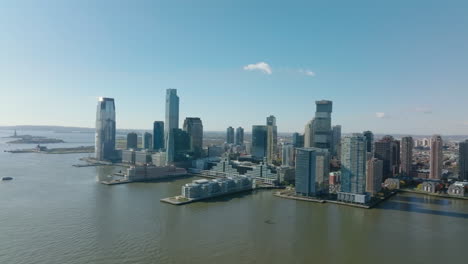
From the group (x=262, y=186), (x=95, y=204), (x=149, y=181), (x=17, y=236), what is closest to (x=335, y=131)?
(x=262, y=186)

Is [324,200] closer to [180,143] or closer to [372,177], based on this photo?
[372,177]

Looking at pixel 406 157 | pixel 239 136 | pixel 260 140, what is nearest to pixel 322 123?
pixel 260 140

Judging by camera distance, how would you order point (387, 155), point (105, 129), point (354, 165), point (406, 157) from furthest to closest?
point (105, 129) < point (406, 157) < point (387, 155) < point (354, 165)

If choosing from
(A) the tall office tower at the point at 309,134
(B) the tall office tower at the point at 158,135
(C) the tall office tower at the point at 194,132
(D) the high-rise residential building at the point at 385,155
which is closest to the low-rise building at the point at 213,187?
(D) the high-rise residential building at the point at 385,155

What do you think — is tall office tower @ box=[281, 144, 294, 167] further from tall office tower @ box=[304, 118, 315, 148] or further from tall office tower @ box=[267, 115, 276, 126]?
tall office tower @ box=[267, 115, 276, 126]

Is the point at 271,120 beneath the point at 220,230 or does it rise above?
above

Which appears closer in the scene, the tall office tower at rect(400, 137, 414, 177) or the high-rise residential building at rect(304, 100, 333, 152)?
the tall office tower at rect(400, 137, 414, 177)

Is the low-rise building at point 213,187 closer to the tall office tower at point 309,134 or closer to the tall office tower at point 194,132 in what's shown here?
the tall office tower at point 194,132

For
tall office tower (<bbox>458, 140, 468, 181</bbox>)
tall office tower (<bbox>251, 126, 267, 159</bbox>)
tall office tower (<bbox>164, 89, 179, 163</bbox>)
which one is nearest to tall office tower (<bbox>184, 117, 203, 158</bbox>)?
tall office tower (<bbox>164, 89, 179, 163</bbox>)
